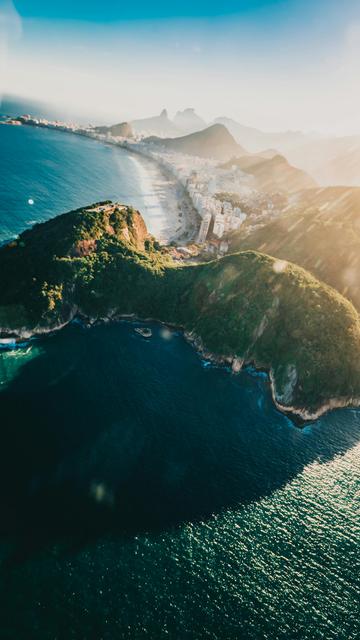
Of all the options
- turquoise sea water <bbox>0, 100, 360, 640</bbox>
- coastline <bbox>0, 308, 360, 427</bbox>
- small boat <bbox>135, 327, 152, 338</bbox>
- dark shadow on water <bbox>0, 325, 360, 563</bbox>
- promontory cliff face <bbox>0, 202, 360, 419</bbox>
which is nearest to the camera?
turquoise sea water <bbox>0, 100, 360, 640</bbox>

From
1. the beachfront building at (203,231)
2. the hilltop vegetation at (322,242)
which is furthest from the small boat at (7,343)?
the beachfront building at (203,231)

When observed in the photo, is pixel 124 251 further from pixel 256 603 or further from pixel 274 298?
pixel 256 603

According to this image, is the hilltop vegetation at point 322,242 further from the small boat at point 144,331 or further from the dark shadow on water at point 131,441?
the small boat at point 144,331

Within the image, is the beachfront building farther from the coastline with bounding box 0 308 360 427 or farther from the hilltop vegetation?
the coastline with bounding box 0 308 360 427

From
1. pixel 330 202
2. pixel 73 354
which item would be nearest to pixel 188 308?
pixel 73 354

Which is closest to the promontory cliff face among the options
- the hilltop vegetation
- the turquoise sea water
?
the turquoise sea water

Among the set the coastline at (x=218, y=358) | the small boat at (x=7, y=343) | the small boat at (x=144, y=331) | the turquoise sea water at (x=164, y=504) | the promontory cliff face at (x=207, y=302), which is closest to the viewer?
the turquoise sea water at (x=164, y=504)
